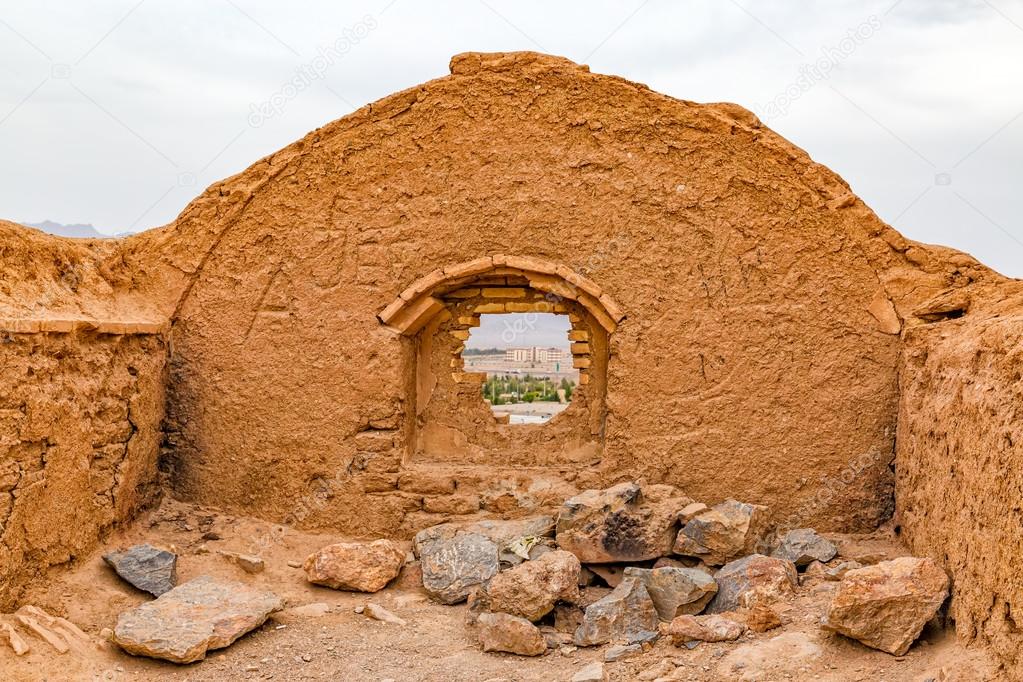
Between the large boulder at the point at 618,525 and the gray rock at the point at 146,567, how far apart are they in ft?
7.70

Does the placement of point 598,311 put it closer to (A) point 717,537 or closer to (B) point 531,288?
(B) point 531,288

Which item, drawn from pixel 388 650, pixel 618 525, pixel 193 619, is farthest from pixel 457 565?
pixel 193 619

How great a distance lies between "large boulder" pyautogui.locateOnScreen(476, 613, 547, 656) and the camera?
420cm

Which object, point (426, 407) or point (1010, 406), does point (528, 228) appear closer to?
point (426, 407)

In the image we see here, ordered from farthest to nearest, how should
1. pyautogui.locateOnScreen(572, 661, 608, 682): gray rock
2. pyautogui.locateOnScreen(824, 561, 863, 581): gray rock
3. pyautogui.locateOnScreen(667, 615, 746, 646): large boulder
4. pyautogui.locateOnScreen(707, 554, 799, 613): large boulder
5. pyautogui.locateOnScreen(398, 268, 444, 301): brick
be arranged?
pyautogui.locateOnScreen(398, 268, 444, 301): brick < pyautogui.locateOnScreen(824, 561, 863, 581): gray rock < pyautogui.locateOnScreen(707, 554, 799, 613): large boulder < pyautogui.locateOnScreen(667, 615, 746, 646): large boulder < pyautogui.locateOnScreen(572, 661, 608, 682): gray rock

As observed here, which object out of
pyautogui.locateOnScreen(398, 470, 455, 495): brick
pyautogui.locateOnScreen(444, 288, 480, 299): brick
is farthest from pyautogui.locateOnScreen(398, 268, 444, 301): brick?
pyautogui.locateOnScreen(398, 470, 455, 495): brick

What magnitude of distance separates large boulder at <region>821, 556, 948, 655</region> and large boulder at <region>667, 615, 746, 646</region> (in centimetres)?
49

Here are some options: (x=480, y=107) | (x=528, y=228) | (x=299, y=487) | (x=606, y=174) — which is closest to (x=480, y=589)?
(x=299, y=487)

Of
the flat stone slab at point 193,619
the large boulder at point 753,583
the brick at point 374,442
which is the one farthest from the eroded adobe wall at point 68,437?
the large boulder at point 753,583

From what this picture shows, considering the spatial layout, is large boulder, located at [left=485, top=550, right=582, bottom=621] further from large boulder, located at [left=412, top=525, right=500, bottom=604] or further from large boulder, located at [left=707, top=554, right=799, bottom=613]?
large boulder, located at [left=707, top=554, right=799, bottom=613]

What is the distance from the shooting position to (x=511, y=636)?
4.22 meters

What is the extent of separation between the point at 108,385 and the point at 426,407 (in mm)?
2120

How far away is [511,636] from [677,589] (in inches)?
37.2

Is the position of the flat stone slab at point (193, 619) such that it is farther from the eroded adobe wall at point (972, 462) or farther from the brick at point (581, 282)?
the eroded adobe wall at point (972, 462)
